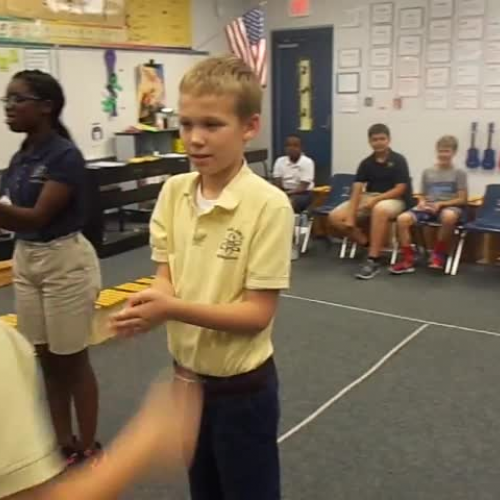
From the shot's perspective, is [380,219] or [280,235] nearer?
[280,235]

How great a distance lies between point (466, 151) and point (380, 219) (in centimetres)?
179

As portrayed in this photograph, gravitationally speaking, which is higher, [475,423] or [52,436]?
[52,436]

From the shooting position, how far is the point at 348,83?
7.60 meters

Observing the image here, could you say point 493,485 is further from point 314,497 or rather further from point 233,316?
point 233,316

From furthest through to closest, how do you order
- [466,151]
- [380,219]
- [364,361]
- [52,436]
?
[466,151]
[380,219]
[364,361]
[52,436]

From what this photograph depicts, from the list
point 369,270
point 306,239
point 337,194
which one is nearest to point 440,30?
point 337,194

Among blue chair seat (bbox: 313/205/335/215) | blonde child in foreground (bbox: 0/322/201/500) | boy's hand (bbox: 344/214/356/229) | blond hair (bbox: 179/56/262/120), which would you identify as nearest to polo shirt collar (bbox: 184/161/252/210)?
blond hair (bbox: 179/56/262/120)

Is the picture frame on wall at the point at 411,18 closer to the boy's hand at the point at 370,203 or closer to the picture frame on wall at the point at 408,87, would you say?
the picture frame on wall at the point at 408,87

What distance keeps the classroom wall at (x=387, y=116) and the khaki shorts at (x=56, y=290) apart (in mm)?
5299

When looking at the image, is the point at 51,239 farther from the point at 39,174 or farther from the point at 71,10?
the point at 71,10

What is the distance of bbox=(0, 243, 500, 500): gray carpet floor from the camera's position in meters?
2.56

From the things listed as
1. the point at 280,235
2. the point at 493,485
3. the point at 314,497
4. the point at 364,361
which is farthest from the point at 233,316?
the point at 364,361

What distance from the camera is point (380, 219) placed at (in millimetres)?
5684

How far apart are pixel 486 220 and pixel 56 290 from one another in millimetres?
4158
